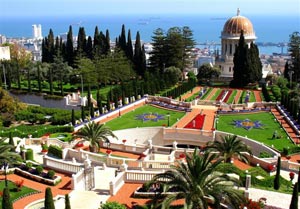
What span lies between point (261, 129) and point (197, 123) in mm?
8289

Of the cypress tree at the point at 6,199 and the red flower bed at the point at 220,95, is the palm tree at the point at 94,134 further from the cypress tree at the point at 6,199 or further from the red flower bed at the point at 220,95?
the red flower bed at the point at 220,95

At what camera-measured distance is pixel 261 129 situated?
47.4 metres

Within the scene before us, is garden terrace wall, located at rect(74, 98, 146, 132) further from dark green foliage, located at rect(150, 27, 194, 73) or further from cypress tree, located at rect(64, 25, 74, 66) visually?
cypress tree, located at rect(64, 25, 74, 66)

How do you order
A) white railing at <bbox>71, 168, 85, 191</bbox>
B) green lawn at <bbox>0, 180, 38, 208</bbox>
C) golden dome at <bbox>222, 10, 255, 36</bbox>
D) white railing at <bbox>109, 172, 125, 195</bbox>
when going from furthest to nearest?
golden dome at <bbox>222, 10, 255, 36</bbox>, white railing at <bbox>71, 168, 85, 191</bbox>, white railing at <bbox>109, 172, 125, 195</bbox>, green lawn at <bbox>0, 180, 38, 208</bbox>

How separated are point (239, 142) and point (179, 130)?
49.9 feet

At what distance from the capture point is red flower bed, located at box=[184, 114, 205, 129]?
49719 mm

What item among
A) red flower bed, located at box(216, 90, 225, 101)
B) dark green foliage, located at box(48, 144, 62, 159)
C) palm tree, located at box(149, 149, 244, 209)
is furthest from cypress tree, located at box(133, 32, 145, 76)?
palm tree, located at box(149, 149, 244, 209)

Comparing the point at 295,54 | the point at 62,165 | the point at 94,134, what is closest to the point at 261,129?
the point at 94,134

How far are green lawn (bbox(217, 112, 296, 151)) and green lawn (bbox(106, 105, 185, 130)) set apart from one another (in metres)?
6.71

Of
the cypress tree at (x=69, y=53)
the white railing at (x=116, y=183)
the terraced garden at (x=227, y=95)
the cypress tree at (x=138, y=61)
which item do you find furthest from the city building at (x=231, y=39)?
the white railing at (x=116, y=183)

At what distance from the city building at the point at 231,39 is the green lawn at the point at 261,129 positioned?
36.8m

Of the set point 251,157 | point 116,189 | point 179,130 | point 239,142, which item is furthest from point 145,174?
point 179,130

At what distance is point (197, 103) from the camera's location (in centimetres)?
6206

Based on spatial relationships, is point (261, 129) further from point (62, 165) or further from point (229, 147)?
point (62, 165)
